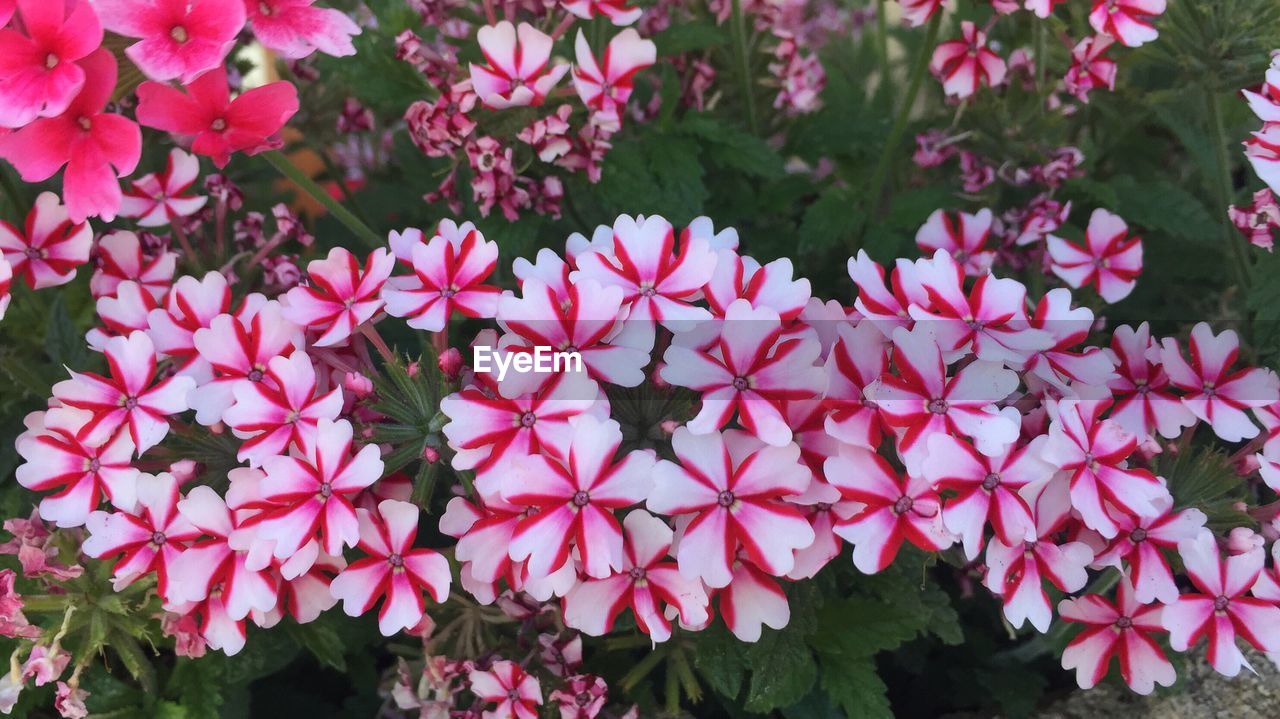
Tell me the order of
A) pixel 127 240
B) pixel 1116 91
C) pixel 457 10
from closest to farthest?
pixel 127 240 → pixel 457 10 → pixel 1116 91

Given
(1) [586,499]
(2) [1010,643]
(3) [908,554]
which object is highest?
(1) [586,499]

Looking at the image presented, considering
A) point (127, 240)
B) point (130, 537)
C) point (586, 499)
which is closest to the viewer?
point (586, 499)

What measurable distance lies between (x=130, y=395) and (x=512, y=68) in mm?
535

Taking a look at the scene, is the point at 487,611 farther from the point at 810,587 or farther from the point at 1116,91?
the point at 1116,91

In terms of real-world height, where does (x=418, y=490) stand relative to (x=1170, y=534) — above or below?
below

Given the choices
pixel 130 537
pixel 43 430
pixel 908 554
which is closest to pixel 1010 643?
pixel 908 554

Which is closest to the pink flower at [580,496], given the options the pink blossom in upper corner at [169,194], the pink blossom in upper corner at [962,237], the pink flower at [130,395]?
the pink flower at [130,395]

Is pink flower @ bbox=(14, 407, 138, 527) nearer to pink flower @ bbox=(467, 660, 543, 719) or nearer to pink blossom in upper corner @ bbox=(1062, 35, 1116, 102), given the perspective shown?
pink flower @ bbox=(467, 660, 543, 719)

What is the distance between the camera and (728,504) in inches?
34.1

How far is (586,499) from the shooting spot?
85 centimetres

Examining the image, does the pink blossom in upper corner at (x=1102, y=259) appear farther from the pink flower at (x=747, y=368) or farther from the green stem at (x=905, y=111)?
the pink flower at (x=747, y=368)

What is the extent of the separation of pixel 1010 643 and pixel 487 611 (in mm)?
792

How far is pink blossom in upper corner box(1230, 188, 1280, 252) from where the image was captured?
1170mm

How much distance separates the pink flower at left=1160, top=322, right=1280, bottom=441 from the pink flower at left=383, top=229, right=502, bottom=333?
26.3 inches
